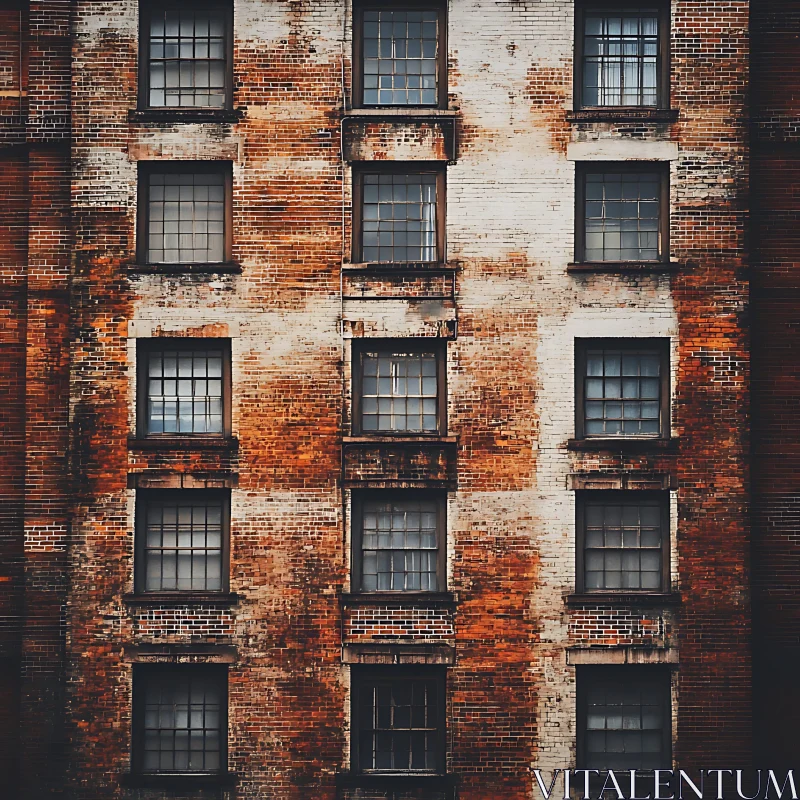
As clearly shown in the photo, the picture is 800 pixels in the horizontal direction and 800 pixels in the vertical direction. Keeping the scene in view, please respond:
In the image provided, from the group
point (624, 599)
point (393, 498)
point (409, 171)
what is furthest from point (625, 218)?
point (624, 599)

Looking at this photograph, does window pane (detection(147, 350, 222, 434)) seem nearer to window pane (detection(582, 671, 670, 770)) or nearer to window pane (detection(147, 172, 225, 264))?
window pane (detection(147, 172, 225, 264))

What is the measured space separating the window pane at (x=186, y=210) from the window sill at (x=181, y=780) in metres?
9.39

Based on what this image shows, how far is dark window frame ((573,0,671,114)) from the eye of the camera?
68.8ft

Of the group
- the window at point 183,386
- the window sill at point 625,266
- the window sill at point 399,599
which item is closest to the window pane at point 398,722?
the window sill at point 399,599

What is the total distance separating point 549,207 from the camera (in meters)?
20.7

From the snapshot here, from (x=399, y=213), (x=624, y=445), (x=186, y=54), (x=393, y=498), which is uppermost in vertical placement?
(x=186, y=54)

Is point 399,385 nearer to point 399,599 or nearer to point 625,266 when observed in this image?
point 399,599

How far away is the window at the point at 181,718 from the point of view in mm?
20438

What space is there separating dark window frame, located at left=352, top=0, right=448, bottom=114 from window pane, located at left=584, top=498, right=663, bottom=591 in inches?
312

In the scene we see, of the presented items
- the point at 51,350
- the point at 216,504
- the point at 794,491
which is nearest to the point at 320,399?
the point at 216,504

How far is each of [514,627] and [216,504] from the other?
5713 millimetres

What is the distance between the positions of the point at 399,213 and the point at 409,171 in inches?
30.7

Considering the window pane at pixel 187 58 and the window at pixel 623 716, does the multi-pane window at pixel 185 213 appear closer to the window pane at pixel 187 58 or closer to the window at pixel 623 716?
the window pane at pixel 187 58

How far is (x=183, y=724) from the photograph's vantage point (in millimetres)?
20469
